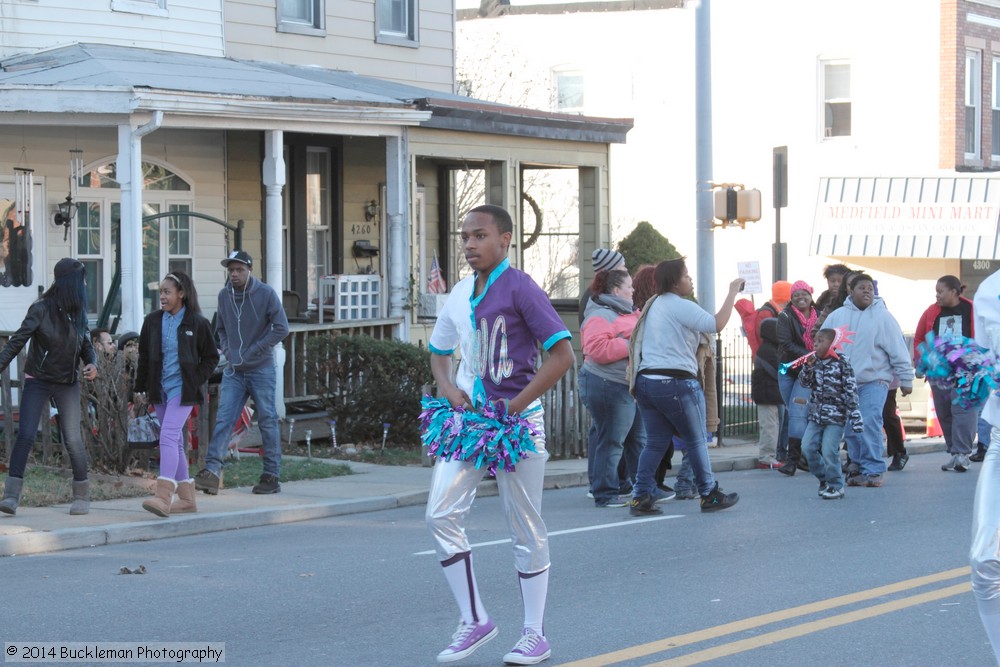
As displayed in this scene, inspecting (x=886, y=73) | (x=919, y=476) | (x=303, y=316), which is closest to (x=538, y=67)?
(x=886, y=73)

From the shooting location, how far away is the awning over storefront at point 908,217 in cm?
2838

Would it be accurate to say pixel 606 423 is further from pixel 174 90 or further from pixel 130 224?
pixel 174 90

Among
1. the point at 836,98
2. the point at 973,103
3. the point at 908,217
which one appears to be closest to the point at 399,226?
the point at 908,217

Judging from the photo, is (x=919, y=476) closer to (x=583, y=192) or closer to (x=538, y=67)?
(x=583, y=192)

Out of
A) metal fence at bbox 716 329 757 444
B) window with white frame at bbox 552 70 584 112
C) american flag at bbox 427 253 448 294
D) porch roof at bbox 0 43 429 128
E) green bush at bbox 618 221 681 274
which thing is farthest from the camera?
window with white frame at bbox 552 70 584 112

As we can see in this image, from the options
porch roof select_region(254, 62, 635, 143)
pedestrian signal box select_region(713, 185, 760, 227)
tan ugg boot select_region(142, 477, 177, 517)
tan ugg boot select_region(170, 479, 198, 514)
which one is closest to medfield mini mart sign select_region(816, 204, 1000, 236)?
porch roof select_region(254, 62, 635, 143)

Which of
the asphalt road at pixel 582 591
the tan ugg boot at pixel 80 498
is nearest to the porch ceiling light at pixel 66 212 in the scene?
the tan ugg boot at pixel 80 498

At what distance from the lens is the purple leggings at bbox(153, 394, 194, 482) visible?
10.2 meters

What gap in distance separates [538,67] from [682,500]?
80.1ft

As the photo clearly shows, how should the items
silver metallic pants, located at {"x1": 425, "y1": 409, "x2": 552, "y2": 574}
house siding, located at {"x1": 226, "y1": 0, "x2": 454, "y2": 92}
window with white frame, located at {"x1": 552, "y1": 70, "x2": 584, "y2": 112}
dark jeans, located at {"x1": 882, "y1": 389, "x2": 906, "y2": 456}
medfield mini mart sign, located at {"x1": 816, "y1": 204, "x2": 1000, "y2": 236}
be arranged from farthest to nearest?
window with white frame, located at {"x1": 552, "y1": 70, "x2": 584, "y2": 112} → medfield mini mart sign, located at {"x1": 816, "y1": 204, "x2": 1000, "y2": 236} → house siding, located at {"x1": 226, "y1": 0, "x2": 454, "y2": 92} → dark jeans, located at {"x1": 882, "y1": 389, "x2": 906, "y2": 456} → silver metallic pants, located at {"x1": 425, "y1": 409, "x2": 552, "y2": 574}

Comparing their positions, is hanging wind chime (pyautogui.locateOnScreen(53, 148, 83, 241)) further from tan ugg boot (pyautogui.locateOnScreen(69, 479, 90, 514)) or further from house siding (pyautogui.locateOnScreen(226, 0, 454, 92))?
tan ugg boot (pyautogui.locateOnScreen(69, 479, 90, 514))

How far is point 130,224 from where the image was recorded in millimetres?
13953

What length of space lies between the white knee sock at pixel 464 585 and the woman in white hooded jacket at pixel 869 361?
23.4 ft

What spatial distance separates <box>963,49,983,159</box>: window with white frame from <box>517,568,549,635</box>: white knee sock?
25.6m
